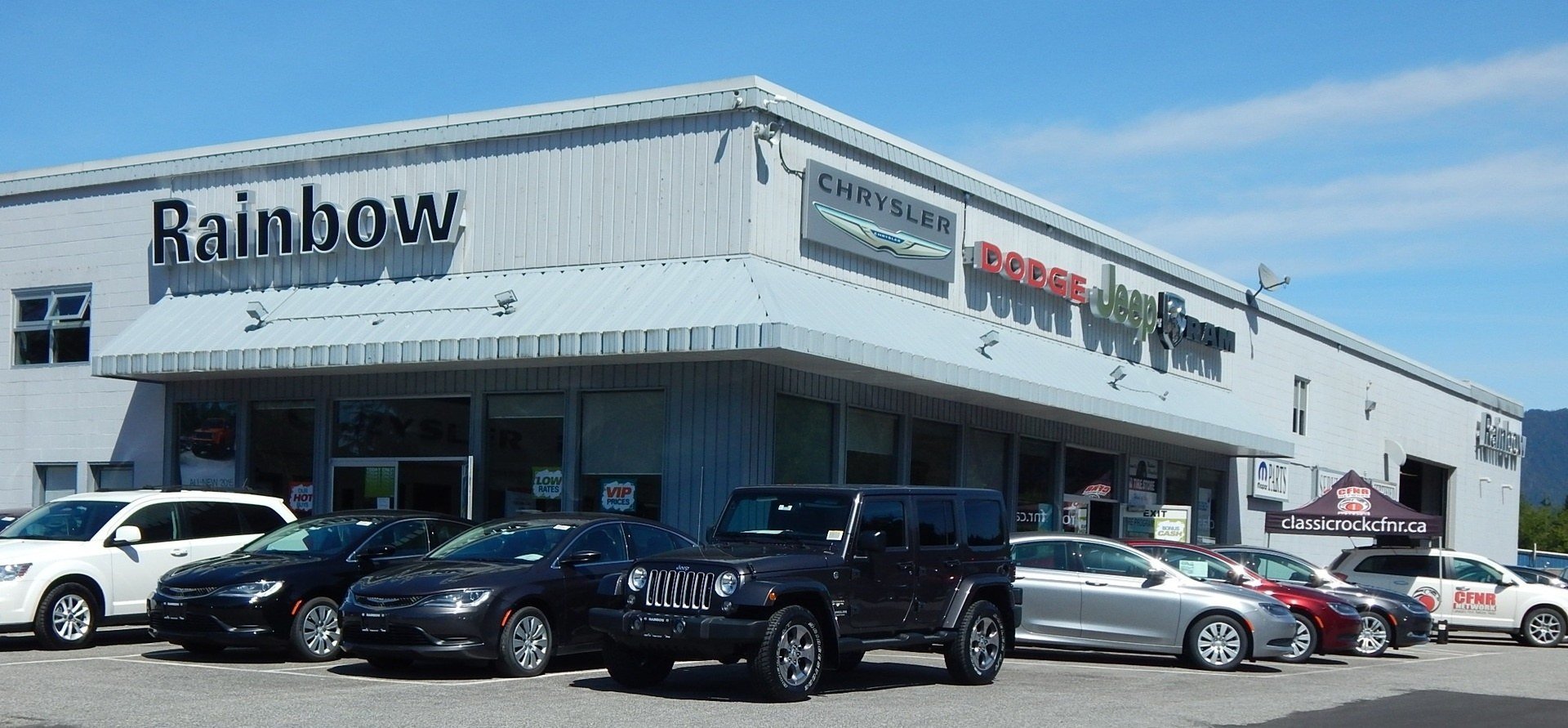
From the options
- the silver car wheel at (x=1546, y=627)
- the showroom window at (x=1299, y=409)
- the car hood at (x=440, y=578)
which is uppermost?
the showroom window at (x=1299, y=409)

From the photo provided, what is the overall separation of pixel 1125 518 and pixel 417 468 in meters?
14.0

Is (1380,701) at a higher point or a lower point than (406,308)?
lower

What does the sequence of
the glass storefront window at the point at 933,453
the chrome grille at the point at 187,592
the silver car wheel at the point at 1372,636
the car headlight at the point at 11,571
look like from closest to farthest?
1. the chrome grille at the point at 187,592
2. the car headlight at the point at 11,571
3. the silver car wheel at the point at 1372,636
4. the glass storefront window at the point at 933,453

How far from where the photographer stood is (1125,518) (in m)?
30.4

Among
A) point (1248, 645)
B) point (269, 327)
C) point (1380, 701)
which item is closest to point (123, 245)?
point (269, 327)

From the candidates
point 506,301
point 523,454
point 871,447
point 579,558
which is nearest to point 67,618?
A: point 579,558

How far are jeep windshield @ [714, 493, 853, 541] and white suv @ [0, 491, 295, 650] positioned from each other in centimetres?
682

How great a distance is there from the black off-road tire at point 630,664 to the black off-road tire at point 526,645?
955 mm

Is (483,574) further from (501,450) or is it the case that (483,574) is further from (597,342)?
(501,450)

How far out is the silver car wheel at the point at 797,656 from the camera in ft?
41.7

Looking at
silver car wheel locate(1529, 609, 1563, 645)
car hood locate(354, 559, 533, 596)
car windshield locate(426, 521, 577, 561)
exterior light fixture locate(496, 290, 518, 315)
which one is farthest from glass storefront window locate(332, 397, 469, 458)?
silver car wheel locate(1529, 609, 1563, 645)

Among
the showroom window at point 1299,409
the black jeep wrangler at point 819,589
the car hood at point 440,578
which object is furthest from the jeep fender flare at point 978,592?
the showroom window at point 1299,409

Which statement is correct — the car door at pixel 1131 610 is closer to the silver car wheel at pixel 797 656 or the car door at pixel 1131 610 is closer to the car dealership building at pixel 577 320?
the car dealership building at pixel 577 320

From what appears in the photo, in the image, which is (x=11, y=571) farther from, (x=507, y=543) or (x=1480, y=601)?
(x=1480, y=601)
